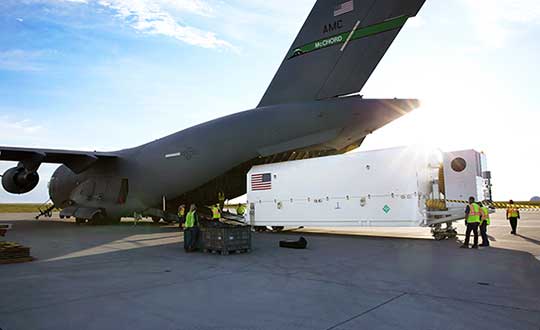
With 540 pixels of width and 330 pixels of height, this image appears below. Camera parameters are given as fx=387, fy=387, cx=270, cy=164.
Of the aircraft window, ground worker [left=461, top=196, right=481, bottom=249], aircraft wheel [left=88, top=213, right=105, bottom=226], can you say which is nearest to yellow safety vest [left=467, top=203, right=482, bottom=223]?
ground worker [left=461, top=196, right=481, bottom=249]

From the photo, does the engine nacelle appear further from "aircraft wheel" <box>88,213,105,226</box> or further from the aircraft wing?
"aircraft wheel" <box>88,213,105,226</box>

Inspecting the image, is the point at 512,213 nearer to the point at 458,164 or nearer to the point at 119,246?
the point at 458,164

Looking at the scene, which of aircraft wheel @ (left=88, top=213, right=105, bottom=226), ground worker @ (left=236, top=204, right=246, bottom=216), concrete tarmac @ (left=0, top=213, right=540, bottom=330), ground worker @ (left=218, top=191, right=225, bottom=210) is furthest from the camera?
aircraft wheel @ (left=88, top=213, right=105, bottom=226)

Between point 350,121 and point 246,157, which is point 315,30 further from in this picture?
point 246,157

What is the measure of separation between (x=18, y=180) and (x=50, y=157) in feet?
8.52

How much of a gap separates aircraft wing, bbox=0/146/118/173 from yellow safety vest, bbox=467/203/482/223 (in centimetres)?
1737

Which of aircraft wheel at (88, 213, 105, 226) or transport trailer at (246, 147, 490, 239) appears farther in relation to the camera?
aircraft wheel at (88, 213, 105, 226)

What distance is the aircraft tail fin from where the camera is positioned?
13516mm

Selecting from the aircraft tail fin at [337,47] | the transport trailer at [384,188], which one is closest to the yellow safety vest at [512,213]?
the transport trailer at [384,188]

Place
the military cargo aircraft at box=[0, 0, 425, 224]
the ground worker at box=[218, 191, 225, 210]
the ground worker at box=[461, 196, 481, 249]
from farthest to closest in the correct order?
the ground worker at box=[218, 191, 225, 210] < the military cargo aircraft at box=[0, 0, 425, 224] < the ground worker at box=[461, 196, 481, 249]

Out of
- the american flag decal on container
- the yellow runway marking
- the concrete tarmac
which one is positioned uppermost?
the american flag decal on container

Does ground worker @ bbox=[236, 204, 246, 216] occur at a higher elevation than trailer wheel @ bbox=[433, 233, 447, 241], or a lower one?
higher

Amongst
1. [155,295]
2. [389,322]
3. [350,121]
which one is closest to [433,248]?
[350,121]

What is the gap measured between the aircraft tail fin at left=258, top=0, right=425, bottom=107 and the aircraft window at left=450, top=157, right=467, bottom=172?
14.1ft
